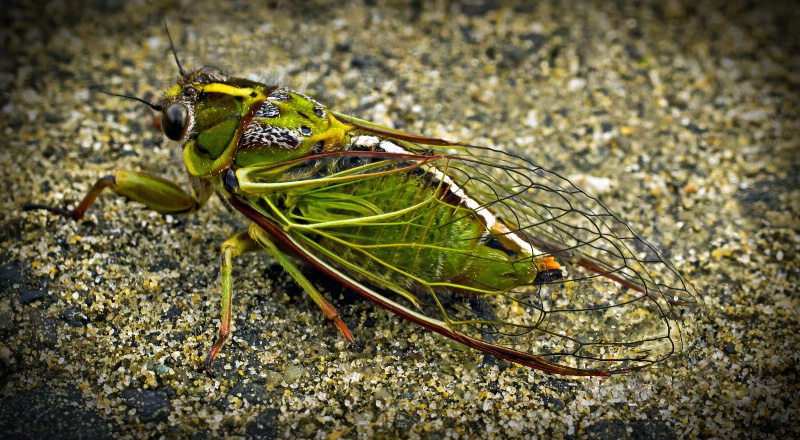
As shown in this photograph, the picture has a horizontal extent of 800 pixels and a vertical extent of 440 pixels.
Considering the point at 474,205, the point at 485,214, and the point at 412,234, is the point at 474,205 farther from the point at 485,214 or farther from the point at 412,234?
the point at 412,234

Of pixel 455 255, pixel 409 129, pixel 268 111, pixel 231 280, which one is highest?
pixel 409 129

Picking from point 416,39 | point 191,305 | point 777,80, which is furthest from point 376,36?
point 777,80

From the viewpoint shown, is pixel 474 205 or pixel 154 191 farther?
pixel 154 191

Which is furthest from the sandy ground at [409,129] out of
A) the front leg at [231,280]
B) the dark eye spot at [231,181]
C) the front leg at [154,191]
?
the dark eye spot at [231,181]

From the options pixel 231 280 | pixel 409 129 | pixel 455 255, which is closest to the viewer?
pixel 455 255

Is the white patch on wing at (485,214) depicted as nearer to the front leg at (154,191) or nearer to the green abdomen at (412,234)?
the green abdomen at (412,234)

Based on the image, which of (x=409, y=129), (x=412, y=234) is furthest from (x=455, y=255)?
(x=409, y=129)

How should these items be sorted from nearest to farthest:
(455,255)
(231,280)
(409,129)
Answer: (455,255) < (231,280) < (409,129)
